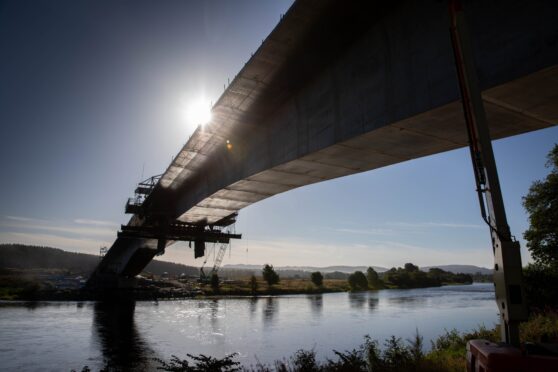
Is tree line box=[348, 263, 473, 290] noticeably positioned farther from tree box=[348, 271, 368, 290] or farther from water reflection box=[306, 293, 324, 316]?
water reflection box=[306, 293, 324, 316]

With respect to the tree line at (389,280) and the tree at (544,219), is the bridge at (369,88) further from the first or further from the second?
the tree line at (389,280)

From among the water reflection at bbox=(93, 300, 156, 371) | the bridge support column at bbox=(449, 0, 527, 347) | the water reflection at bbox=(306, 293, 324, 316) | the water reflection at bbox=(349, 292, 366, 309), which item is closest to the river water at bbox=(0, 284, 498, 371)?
the water reflection at bbox=(93, 300, 156, 371)

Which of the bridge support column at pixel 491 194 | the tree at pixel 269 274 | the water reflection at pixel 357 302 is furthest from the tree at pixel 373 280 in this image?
the bridge support column at pixel 491 194

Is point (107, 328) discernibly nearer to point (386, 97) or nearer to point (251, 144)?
point (251, 144)

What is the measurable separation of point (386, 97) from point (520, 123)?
8.72 feet

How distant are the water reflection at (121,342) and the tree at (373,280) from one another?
91.2 metres

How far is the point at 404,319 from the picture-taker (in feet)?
125

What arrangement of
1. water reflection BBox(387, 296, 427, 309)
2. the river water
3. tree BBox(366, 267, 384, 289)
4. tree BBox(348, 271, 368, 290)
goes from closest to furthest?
1. the river water
2. water reflection BBox(387, 296, 427, 309)
3. tree BBox(348, 271, 368, 290)
4. tree BBox(366, 267, 384, 289)

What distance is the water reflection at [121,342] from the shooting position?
19375 mm

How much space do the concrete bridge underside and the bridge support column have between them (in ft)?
2.29

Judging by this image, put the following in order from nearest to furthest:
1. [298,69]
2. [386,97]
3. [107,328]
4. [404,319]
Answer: [386,97] < [298,69] < [107,328] < [404,319]

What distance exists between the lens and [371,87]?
851cm

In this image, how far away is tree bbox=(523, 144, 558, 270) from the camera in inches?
908

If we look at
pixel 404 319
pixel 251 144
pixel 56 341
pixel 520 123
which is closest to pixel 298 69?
pixel 251 144
